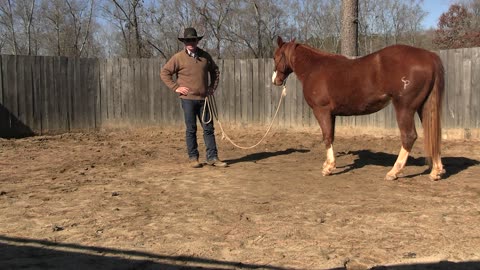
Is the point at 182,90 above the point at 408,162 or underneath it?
above

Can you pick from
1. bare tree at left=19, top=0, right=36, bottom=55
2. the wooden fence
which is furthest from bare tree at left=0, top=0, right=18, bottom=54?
the wooden fence

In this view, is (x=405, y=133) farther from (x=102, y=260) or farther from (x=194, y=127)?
(x=102, y=260)

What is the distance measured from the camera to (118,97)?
12.1m

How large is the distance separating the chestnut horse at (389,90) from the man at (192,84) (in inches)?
63.2

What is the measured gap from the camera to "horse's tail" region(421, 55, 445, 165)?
5.79 meters

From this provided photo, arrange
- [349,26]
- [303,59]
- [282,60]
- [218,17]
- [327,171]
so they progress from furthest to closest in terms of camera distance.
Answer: [218,17] → [349,26] → [282,60] → [303,59] → [327,171]

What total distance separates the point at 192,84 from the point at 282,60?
1.42 meters

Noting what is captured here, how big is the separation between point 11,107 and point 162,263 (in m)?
8.93

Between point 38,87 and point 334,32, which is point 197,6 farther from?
point 38,87

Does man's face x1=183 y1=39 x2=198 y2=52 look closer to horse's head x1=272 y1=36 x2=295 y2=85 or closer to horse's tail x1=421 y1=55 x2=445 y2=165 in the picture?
horse's head x1=272 y1=36 x2=295 y2=85

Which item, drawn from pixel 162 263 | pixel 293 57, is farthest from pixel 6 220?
pixel 293 57

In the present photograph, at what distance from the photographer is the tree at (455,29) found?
1144 inches

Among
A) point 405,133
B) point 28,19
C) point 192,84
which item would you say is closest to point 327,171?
point 405,133

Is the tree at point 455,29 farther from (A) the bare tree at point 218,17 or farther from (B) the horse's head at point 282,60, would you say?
(B) the horse's head at point 282,60
